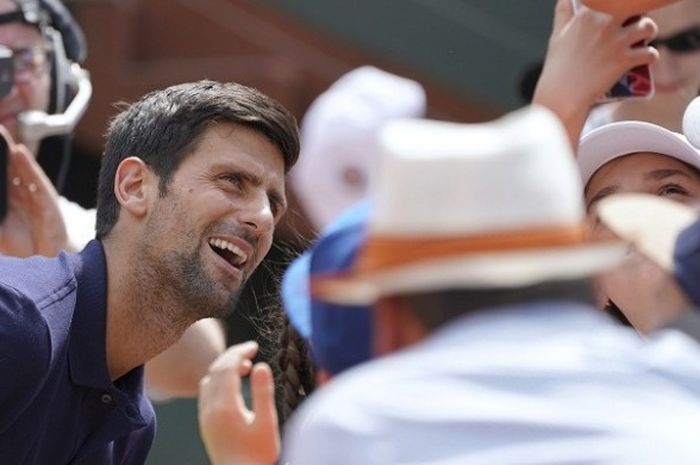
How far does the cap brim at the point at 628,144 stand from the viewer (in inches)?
137

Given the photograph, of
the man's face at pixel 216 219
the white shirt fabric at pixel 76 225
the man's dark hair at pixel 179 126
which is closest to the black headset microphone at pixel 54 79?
the white shirt fabric at pixel 76 225

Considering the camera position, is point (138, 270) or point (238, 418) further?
point (138, 270)

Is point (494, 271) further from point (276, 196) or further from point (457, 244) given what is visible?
point (276, 196)

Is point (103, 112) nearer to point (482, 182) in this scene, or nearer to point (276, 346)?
point (276, 346)

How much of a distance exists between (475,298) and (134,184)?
6.14 ft

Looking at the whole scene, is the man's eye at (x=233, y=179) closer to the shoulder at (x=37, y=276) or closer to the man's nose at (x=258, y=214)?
the man's nose at (x=258, y=214)

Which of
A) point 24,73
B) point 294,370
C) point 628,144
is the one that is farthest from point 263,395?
point 24,73

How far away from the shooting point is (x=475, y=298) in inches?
76.4

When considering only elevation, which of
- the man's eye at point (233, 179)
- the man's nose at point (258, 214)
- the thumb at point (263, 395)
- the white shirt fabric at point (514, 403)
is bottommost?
the man's nose at point (258, 214)

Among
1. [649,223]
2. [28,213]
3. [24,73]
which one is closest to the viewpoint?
[649,223]

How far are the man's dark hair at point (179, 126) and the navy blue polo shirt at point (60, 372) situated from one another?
205 millimetres

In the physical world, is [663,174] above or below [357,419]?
below

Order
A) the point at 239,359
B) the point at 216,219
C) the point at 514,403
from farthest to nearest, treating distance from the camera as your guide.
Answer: the point at 216,219 < the point at 239,359 < the point at 514,403

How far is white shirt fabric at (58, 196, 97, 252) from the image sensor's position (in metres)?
4.68
